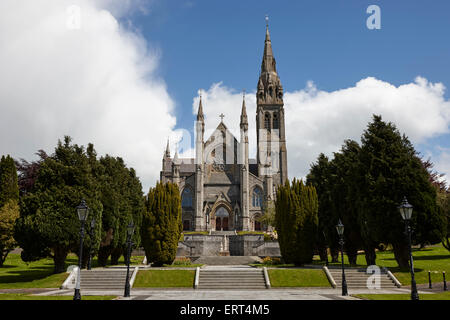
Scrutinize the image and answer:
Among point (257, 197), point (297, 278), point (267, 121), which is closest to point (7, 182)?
point (297, 278)

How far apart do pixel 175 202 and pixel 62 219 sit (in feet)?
28.5

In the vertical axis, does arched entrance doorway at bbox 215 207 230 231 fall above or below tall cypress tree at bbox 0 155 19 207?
below

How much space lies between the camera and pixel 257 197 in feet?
220

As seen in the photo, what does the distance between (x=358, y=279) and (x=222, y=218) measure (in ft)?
148

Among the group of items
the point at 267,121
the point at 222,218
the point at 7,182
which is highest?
the point at 267,121

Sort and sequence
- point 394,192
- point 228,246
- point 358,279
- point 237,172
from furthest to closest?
point 237,172
point 228,246
point 394,192
point 358,279

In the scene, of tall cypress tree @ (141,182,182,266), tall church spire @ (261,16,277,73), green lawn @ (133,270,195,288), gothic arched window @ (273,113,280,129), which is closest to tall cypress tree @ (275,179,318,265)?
green lawn @ (133,270,195,288)

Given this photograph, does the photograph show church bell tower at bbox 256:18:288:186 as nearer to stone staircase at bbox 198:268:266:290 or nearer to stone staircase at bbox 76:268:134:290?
stone staircase at bbox 198:268:266:290

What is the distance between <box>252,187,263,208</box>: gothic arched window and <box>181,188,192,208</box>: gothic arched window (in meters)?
12.0

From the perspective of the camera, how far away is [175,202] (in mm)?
29516

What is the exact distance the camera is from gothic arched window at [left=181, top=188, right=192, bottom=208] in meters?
67.6

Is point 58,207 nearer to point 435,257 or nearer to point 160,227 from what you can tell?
point 160,227
